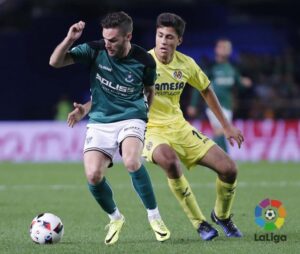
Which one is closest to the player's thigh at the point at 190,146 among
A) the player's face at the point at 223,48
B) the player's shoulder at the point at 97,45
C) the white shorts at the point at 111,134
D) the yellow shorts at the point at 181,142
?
the yellow shorts at the point at 181,142

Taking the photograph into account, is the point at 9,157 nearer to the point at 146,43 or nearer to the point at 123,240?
the point at 146,43

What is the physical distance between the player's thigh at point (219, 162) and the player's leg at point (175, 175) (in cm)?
28

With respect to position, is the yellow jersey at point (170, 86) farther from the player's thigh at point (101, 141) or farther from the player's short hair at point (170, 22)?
the player's thigh at point (101, 141)

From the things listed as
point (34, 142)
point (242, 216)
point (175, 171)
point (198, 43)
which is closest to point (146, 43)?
point (198, 43)

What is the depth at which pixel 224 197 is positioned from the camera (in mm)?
8438

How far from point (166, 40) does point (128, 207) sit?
325 centimetres

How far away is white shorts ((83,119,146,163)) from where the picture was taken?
25.8 feet

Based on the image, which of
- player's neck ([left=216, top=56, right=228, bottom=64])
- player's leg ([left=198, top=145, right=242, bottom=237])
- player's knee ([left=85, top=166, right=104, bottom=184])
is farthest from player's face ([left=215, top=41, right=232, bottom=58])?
player's knee ([left=85, top=166, right=104, bottom=184])

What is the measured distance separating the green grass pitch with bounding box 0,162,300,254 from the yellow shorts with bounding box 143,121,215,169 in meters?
0.76

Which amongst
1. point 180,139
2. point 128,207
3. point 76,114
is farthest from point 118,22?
point 128,207

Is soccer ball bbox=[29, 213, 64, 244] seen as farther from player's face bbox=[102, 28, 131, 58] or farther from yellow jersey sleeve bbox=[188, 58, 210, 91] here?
yellow jersey sleeve bbox=[188, 58, 210, 91]

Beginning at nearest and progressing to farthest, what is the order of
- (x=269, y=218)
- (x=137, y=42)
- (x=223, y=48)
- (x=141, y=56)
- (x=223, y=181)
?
(x=141, y=56) < (x=223, y=181) < (x=269, y=218) < (x=223, y=48) < (x=137, y=42)

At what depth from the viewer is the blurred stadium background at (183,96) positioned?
14039 millimetres

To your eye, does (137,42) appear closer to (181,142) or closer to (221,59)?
(221,59)
